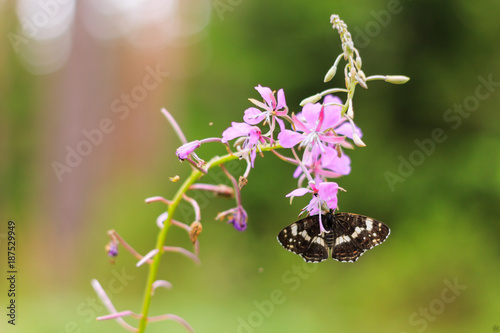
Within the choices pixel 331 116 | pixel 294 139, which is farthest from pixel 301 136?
pixel 331 116

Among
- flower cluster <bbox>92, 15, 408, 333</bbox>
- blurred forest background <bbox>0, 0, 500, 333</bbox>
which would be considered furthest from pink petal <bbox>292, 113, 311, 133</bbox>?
blurred forest background <bbox>0, 0, 500, 333</bbox>

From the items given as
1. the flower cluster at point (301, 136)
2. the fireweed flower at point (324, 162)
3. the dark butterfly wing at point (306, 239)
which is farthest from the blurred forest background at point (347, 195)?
the flower cluster at point (301, 136)

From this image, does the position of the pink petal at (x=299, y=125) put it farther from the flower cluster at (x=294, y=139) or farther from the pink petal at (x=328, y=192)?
the pink petal at (x=328, y=192)

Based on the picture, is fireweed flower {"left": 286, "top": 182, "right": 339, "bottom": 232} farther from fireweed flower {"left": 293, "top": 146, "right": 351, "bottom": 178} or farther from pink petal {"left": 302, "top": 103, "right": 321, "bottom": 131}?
pink petal {"left": 302, "top": 103, "right": 321, "bottom": 131}

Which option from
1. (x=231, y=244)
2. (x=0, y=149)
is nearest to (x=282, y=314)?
(x=231, y=244)

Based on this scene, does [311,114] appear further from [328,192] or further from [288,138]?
[328,192]
